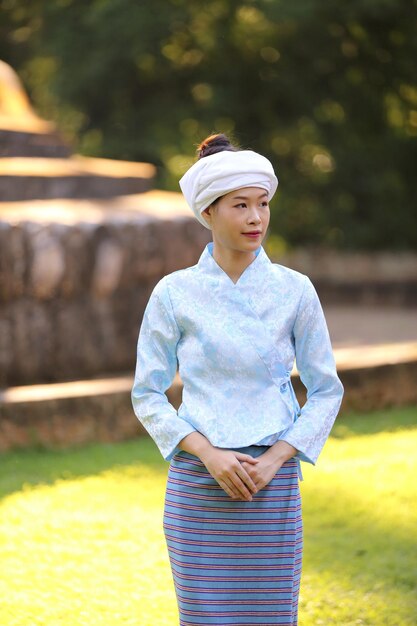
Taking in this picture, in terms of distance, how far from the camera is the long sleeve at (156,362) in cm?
236

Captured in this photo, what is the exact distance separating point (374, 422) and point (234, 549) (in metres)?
3.55

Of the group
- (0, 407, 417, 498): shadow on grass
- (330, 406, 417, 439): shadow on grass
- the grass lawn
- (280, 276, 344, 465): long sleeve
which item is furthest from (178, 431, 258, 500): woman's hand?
(330, 406, 417, 439): shadow on grass

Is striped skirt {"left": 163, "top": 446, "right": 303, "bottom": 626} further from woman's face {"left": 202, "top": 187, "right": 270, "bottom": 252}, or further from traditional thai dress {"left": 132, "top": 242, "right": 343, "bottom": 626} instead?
woman's face {"left": 202, "top": 187, "right": 270, "bottom": 252}

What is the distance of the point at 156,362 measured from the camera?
2.39 meters

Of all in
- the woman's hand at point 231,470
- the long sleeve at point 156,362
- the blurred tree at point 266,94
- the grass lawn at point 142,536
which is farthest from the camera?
the blurred tree at point 266,94

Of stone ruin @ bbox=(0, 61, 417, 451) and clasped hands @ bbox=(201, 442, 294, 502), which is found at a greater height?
stone ruin @ bbox=(0, 61, 417, 451)

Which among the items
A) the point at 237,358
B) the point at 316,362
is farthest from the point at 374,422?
the point at 237,358

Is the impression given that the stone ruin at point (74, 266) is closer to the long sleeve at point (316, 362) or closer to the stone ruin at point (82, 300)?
the stone ruin at point (82, 300)

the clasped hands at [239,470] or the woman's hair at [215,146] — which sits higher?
the woman's hair at [215,146]

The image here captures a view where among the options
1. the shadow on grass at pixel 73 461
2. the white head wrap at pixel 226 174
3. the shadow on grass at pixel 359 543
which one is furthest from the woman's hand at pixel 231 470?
the shadow on grass at pixel 73 461

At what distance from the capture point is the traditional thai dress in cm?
231

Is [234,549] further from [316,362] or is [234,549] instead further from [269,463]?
[316,362]

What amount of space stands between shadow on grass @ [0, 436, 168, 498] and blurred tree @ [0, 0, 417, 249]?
710 centimetres

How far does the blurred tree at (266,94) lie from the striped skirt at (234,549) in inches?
378
